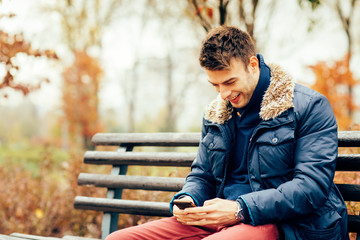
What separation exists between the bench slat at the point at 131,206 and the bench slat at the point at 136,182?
4.5 inches

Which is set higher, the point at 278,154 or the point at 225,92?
the point at 225,92

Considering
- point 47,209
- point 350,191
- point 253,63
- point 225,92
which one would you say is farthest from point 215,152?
point 47,209

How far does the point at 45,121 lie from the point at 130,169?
32940 mm

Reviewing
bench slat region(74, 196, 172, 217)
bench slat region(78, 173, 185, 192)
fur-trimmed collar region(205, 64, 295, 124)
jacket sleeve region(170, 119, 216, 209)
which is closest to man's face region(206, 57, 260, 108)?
fur-trimmed collar region(205, 64, 295, 124)

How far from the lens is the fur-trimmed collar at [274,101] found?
7.25 ft

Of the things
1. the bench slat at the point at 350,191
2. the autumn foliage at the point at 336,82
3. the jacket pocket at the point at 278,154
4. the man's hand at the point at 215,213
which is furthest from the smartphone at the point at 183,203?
the autumn foliage at the point at 336,82

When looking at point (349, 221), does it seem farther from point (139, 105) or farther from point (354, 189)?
point (139, 105)

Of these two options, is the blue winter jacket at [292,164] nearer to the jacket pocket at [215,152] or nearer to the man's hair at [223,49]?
the jacket pocket at [215,152]

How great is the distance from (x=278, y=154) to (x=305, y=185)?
22cm

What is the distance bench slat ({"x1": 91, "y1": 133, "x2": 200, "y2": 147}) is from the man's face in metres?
0.67

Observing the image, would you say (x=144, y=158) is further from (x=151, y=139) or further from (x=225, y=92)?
(x=225, y=92)

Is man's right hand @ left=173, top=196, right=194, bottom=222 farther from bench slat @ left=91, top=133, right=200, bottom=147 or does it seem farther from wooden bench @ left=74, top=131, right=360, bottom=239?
bench slat @ left=91, top=133, right=200, bottom=147

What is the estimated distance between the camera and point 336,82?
1312 centimetres

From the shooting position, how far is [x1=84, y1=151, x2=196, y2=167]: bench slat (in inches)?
117
